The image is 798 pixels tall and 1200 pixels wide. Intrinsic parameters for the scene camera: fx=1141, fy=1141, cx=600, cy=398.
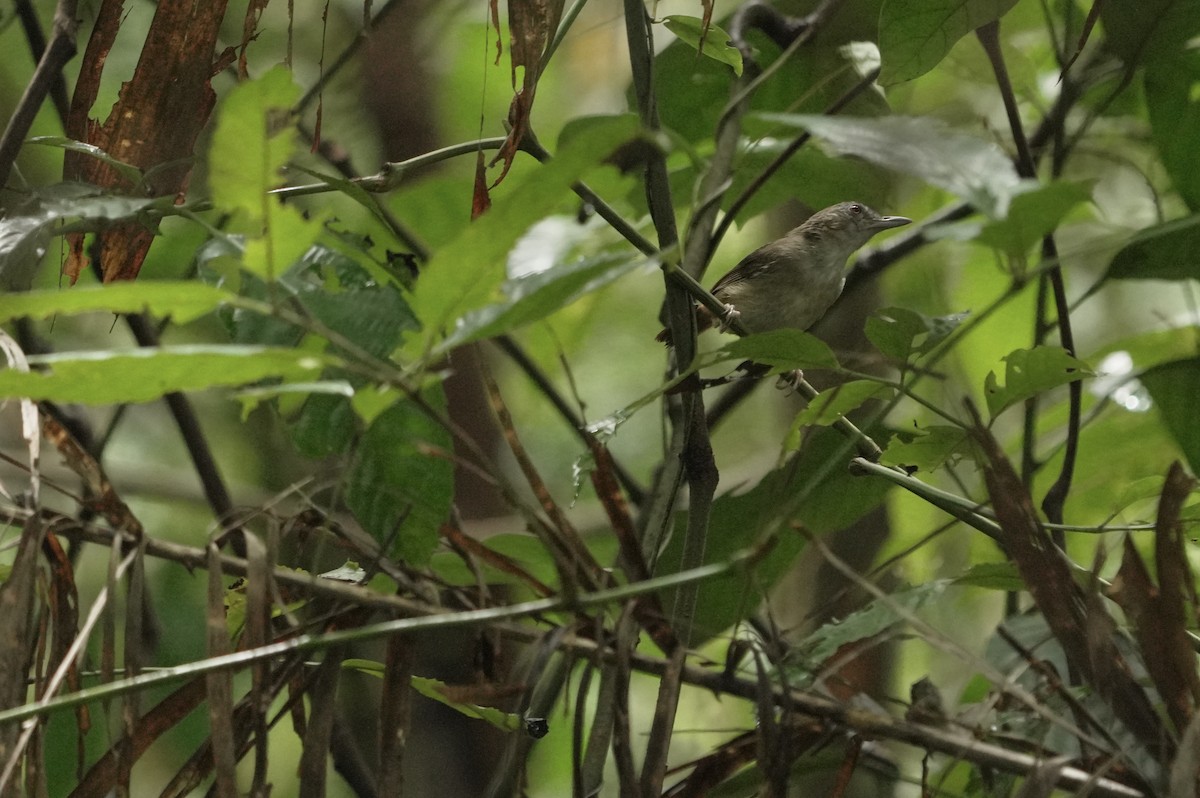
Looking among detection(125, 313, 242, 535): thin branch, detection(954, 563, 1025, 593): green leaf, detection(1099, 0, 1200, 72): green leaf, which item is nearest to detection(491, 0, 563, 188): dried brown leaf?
detection(954, 563, 1025, 593): green leaf

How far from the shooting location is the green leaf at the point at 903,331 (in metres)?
1.23

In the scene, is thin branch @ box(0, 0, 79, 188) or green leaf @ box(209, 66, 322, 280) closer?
green leaf @ box(209, 66, 322, 280)

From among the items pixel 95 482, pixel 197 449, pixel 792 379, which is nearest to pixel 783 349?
pixel 95 482

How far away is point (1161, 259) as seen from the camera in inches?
64.2

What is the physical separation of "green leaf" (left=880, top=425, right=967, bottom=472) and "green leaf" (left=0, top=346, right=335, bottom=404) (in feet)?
2.86

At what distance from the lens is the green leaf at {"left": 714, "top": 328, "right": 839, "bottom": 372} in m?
1.20

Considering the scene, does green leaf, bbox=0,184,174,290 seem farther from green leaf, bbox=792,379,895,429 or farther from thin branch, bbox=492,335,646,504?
thin branch, bbox=492,335,646,504

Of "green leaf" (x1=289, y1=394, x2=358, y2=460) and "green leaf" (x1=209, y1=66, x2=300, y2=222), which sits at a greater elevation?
"green leaf" (x1=209, y1=66, x2=300, y2=222)

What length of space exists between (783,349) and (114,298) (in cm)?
71

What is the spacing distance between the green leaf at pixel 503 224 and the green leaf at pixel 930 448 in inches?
30.1

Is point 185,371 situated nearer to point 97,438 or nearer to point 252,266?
point 252,266

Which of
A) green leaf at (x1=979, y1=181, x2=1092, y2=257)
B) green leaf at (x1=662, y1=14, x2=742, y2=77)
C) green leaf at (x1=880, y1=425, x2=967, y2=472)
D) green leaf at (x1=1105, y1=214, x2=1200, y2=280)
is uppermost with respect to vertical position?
green leaf at (x1=662, y1=14, x2=742, y2=77)

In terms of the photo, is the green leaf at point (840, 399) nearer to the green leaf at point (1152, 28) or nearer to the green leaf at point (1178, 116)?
the green leaf at point (1178, 116)

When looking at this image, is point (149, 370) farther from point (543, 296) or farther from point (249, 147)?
point (543, 296)
